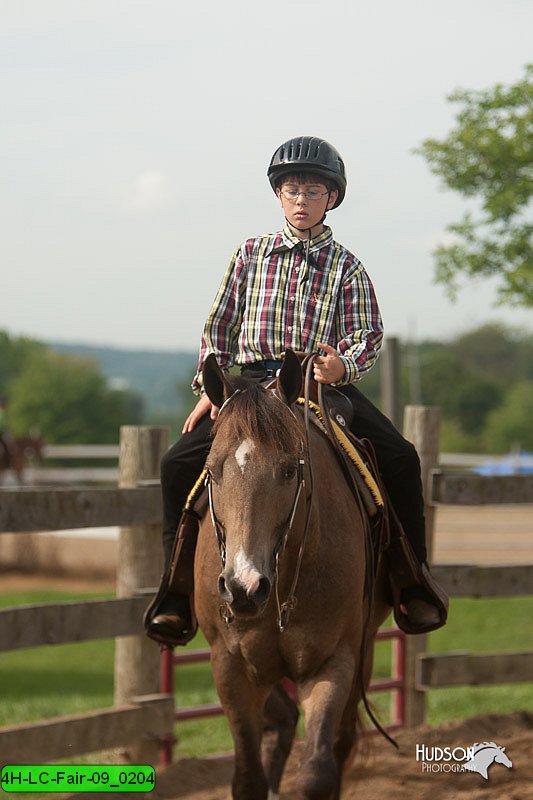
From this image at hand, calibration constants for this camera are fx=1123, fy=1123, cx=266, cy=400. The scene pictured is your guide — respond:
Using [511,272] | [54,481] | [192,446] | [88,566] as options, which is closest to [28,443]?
[54,481]

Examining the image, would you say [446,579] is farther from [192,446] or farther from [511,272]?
[511,272]

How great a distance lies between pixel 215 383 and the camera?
405cm

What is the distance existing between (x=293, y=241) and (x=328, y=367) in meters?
0.67

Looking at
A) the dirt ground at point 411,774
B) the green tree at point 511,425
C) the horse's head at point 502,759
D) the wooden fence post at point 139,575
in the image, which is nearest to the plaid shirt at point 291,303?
the wooden fence post at point 139,575

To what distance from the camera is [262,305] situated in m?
4.75

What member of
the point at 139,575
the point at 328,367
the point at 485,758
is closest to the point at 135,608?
the point at 139,575

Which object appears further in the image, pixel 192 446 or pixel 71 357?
pixel 71 357

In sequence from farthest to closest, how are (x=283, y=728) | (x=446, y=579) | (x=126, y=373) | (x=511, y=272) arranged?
(x=126, y=373) < (x=511, y=272) < (x=446, y=579) < (x=283, y=728)

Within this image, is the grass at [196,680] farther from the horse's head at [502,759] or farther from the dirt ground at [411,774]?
the horse's head at [502,759]

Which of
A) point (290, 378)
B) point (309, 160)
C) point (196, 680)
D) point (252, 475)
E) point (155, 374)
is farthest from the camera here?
point (155, 374)

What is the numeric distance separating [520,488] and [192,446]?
332cm

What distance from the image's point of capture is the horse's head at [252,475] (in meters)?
3.47

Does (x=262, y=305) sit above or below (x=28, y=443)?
above

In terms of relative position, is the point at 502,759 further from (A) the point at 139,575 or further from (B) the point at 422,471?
(A) the point at 139,575
